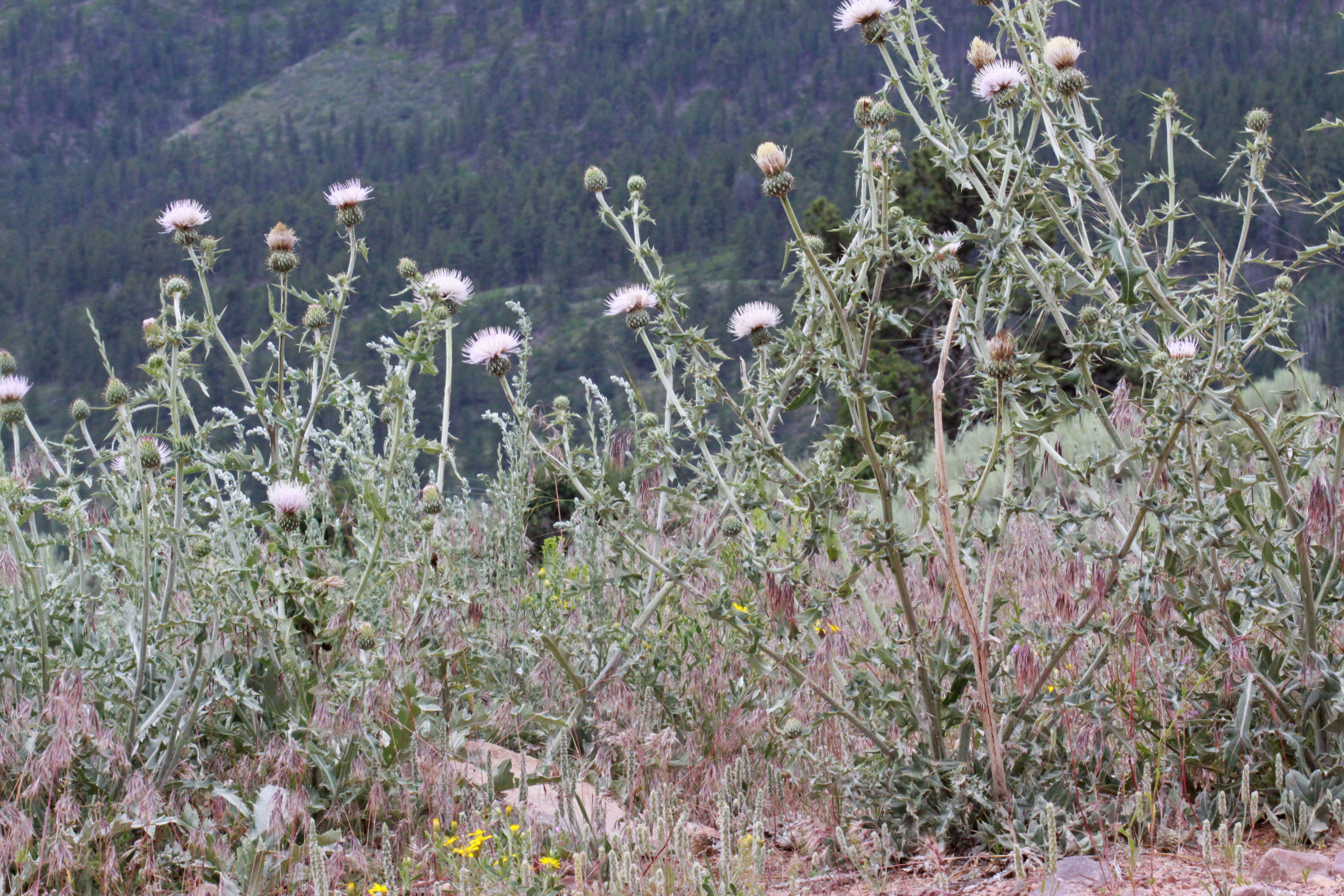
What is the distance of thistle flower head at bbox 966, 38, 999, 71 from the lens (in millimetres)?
2918

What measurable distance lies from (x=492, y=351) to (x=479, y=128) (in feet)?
414

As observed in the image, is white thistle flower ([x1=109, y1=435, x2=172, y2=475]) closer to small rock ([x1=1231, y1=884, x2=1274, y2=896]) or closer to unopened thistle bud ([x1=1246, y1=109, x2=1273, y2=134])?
small rock ([x1=1231, y1=884, x2=1274, y2=896])

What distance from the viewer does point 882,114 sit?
2471mm

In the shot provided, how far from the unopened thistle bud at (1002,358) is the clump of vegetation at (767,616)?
0.03ft

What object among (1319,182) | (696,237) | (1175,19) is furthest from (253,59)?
(1319,182)

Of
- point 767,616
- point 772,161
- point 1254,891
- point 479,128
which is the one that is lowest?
point 479,128

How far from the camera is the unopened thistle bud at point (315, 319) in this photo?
11.3 ft

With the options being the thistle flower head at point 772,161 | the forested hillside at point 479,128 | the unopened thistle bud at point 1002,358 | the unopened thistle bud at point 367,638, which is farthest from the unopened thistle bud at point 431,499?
the forested hillside at point 479,128

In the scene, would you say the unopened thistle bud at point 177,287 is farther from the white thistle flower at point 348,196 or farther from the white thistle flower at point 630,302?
the white thistle flower at point 630,302

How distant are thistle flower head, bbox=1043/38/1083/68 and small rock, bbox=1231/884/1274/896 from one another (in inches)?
72.7

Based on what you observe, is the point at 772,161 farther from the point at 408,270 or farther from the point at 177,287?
the point at 177,287

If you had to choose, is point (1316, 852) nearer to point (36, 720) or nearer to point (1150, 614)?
point (1150, 614)

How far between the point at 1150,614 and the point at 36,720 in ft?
8.85

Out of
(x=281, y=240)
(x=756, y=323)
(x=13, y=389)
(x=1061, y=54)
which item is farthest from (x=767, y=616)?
(x=13, y=389)
